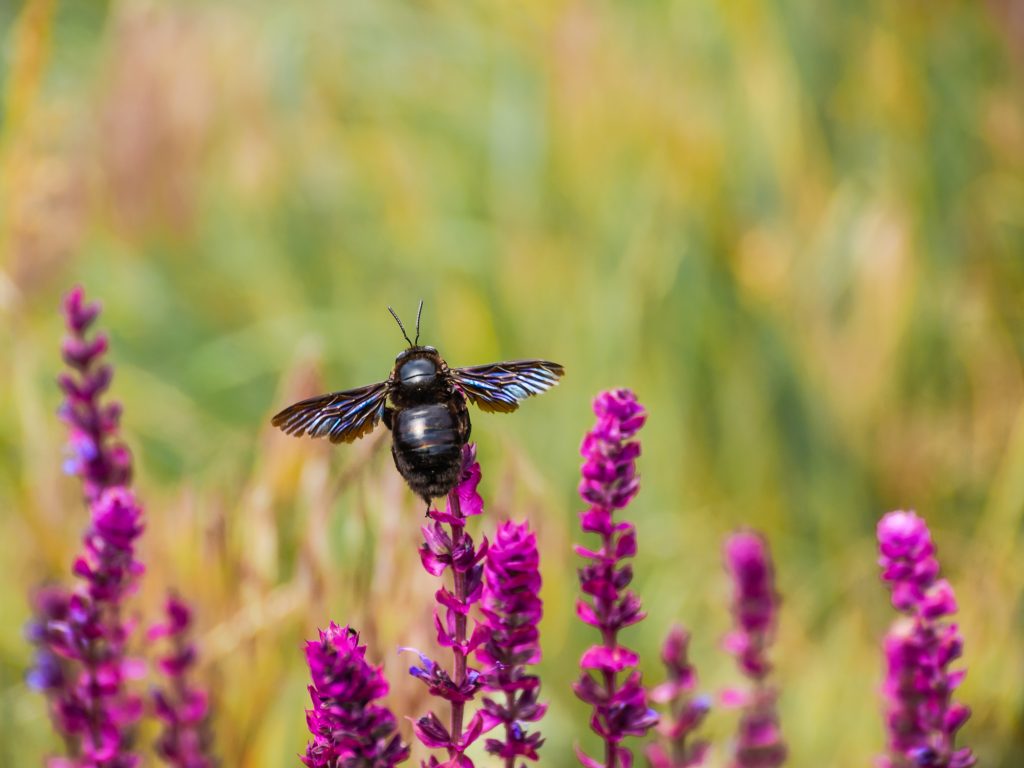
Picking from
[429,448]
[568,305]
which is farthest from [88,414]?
[568,305]

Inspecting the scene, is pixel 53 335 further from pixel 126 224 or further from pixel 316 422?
pixel 316 422

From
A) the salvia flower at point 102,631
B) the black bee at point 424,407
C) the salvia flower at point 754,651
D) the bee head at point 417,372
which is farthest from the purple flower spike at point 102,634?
the salvia flower at point 754,651

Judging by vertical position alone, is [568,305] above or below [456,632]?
above

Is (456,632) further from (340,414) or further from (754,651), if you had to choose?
(754,651)

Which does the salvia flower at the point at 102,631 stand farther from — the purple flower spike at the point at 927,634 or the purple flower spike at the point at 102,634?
the purple flower spike at the point at 927,634

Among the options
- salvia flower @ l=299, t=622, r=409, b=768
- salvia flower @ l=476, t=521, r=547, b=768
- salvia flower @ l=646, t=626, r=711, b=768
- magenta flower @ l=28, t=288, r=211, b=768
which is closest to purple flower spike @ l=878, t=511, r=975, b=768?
salvia flower @ l=646, t=626, r=711, b=768

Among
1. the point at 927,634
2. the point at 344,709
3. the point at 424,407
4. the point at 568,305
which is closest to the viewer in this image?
the point at 344,709
